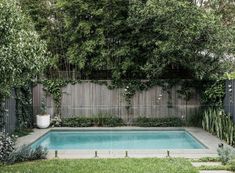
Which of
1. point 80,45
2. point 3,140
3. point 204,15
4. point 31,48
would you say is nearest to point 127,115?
point 80,45

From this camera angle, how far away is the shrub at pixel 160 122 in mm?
17469

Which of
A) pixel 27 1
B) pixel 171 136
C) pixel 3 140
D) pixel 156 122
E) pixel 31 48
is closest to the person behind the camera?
pixel 31 48

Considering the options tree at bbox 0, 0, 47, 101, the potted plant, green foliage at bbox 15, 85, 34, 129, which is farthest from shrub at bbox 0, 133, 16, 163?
the potted plant

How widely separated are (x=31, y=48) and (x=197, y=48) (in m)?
8.68

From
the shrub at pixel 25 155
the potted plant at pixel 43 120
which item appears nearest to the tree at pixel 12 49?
the shrub at pixel 25 155

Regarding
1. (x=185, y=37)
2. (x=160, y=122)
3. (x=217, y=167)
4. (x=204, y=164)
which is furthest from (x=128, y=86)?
(x=217, y=167)

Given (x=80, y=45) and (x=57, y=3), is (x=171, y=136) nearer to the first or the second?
(x=80, y=45)

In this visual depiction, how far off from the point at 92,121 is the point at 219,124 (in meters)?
5.55

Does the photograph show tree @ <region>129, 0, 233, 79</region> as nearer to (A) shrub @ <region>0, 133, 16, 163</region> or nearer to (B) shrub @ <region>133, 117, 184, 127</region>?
(B) shrub @ <region>133, 117, 184, 127</region>

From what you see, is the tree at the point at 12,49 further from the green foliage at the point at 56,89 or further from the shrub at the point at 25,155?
the green foliage at the point at 56,89

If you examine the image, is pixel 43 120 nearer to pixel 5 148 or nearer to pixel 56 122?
pixel 56 122

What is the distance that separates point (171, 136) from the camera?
52.9ft

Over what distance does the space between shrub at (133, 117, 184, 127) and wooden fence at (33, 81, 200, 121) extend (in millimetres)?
288

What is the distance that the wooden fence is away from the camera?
17828 millimetres
